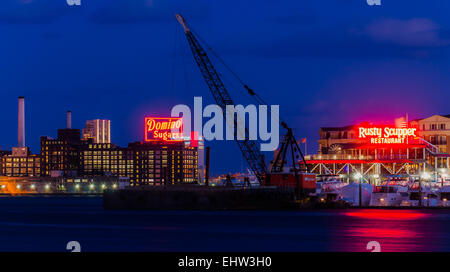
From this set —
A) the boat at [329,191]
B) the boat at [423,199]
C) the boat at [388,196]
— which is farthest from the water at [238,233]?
the boat at [329,191]

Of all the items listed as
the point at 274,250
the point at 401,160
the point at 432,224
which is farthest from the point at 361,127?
the point at 274,250

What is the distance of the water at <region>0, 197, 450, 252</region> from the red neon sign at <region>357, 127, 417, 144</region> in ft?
231

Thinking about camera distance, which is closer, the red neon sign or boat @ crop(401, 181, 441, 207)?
boat @ crop(401, 181, 441, 207)

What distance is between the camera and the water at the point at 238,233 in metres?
69.6

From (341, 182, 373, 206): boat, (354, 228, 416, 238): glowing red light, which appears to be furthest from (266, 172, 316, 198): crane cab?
→ (354, 228, 416, 238): glowing red light

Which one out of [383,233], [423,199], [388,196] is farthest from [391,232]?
[423,199]

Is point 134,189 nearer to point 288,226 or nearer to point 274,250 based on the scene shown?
point 288,226

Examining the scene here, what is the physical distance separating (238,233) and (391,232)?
15170mm

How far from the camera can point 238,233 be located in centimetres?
8319

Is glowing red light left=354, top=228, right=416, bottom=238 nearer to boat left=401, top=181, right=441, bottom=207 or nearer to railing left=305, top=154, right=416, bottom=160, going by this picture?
boat left=401, top=181, right=441, bottom=207

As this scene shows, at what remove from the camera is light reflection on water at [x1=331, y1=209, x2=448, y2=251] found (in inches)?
2653

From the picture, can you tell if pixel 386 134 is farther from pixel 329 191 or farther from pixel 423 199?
pixel 423 199
